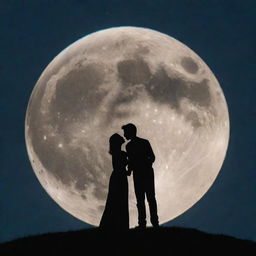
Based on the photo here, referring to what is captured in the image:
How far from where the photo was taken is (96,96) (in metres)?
18.7

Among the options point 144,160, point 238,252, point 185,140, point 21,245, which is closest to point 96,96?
point 185,140

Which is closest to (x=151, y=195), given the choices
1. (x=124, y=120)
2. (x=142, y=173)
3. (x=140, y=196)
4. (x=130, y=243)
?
(x=140, y=196)

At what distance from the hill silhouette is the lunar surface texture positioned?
4.18 metres

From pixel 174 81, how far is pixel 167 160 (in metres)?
2.88

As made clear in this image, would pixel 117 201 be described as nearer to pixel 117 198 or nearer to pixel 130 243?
pixel 117 198

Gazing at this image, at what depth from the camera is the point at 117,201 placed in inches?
539

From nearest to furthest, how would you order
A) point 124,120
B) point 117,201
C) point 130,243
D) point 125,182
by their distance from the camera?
1. point 130,243
2. point 117,201
3. point 125,182
4. point 124,120

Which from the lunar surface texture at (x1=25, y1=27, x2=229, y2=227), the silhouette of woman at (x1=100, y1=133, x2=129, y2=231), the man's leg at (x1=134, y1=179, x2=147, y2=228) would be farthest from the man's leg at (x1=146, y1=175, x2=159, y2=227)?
the lunar surface texture at (x1=25, y1=27, x2=229, y2=227)

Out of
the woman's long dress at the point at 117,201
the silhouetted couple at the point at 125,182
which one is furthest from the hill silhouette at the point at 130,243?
the silhouetted couple at the point at 125,182

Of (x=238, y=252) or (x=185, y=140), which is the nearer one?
(x=238, y=252)

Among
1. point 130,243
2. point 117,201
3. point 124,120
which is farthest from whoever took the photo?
point 124,120

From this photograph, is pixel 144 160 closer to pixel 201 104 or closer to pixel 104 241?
pixel 104 241

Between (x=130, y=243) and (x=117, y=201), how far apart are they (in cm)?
144

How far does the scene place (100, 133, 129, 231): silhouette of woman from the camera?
13523 millimetres
